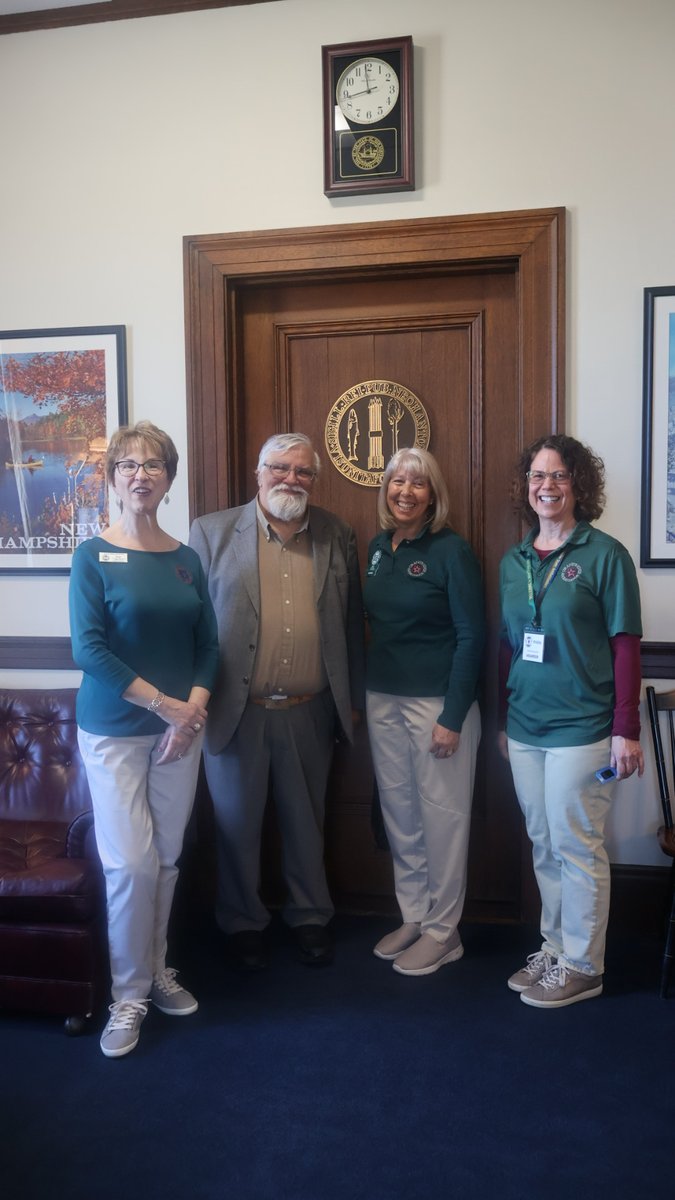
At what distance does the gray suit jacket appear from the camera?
2.80 m

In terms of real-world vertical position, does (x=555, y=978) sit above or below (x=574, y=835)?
below

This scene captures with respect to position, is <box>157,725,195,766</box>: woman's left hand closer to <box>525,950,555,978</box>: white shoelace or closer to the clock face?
<box>525,950,555,978</box>: white shoelace

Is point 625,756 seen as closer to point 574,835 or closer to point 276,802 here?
point 574,835

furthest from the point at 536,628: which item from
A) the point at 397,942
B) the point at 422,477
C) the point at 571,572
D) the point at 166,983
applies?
the point at 166,983

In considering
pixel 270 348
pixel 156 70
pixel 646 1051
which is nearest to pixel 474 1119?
pixel 646 1051

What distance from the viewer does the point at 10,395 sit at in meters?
3.39

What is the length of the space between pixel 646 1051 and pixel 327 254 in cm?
267

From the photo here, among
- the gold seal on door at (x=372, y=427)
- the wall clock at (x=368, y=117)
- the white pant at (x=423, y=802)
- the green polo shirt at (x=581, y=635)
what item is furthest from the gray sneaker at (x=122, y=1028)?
the wall clock at (x=368, y=117)

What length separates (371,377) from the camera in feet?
10.7

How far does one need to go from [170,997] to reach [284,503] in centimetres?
151

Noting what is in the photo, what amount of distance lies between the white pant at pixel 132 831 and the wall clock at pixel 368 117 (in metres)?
1.99

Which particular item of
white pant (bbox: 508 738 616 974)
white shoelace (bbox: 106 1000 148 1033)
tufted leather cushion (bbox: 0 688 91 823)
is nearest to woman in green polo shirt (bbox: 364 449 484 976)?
white pant (bbox: 508 738 616 974)

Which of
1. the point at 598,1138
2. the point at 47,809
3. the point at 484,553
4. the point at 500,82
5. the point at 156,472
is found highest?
the point at 500,82

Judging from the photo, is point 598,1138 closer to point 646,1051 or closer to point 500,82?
point 646,1051
